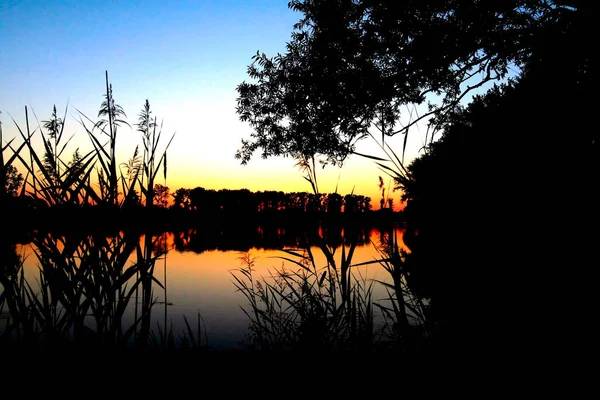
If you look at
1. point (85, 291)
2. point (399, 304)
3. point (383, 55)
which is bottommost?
point (399, 304)

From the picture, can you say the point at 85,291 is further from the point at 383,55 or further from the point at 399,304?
the point at 383,55

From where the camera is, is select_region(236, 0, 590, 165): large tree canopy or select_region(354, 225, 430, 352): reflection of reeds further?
select_region(236, 0, 590, 165): large tree canopy

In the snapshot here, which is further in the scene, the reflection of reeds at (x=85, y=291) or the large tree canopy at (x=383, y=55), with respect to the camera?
the large tree canopy at (x=383, y=55)

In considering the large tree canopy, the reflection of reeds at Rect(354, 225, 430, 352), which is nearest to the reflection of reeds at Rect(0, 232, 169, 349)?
the reflection of reeds at Rect(354, 225, 430, 352)

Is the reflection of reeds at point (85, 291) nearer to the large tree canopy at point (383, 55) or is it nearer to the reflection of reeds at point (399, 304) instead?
the reflection of reeds at point (399, 304)

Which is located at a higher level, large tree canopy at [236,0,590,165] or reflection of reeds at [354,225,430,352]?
large tree canopy at [236,0,590,165]

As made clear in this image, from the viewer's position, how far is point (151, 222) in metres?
3.14

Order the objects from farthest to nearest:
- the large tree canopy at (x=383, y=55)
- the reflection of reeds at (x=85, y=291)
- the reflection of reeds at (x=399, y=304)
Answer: the large tree canopy at (x=383, y=55)
the reflection of reeds at (x=399, y=304)
the reflection of reeds at (x=85, y=291)

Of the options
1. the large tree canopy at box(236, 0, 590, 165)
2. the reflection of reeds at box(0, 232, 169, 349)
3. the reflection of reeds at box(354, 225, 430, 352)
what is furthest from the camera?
the large tree canopy at box(236, 0, 590, 165)

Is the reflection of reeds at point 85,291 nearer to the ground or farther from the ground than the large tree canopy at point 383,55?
nearer to the ground

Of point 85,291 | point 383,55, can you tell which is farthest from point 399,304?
point 383,55

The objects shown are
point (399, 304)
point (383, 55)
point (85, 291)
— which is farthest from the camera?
point (383, 55)

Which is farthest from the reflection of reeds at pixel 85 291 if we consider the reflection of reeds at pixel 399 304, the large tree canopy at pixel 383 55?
the large tree canopy at pixel 383 55

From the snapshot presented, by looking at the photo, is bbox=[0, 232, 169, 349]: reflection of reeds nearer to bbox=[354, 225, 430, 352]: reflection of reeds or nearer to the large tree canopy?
bbox=[354, 225, 430, 352]: reflection of reeds
